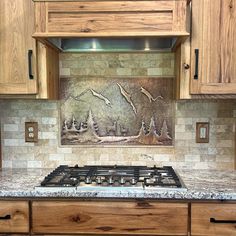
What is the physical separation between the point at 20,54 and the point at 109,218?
109cm

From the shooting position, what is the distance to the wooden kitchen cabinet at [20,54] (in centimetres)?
162

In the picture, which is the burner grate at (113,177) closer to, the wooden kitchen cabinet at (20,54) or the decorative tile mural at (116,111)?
the decorative tile mural at (116,111)

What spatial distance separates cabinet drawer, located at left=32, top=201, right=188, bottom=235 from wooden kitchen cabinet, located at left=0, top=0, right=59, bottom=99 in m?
0.70

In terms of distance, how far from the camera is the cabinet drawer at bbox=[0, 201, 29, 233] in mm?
1455

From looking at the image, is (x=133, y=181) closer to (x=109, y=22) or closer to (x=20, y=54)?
(x=109, y=22)

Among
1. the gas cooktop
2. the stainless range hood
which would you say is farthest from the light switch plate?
the stainless range hood

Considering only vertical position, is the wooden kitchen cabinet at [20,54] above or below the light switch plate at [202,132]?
above

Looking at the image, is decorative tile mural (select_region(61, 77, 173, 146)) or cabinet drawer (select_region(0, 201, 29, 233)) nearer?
cabinet drawer (select_region(0, 201, 29, 233))

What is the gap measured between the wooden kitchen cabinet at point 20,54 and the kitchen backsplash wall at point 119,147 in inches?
13.1

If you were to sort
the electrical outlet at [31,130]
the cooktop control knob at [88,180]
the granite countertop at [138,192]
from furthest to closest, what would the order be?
the electrical outlet at [31,130], the cooktop control knob at [88,180], the granite countertop at [138,192]

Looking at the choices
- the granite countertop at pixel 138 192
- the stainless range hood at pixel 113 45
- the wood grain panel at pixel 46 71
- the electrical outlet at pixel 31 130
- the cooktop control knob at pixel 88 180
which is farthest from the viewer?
the electrical outlet at pixel 31 130

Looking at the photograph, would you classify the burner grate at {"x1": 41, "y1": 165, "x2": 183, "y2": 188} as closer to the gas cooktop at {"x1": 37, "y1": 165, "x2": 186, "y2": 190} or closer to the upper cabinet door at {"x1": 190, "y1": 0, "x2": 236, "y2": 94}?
the gas cooktop at {"x1": 37, "y1": 165, "x2": 186, "y2": 190}

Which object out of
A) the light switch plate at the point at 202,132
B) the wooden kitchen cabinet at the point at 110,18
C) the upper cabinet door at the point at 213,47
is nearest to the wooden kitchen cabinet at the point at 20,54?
the wooden kitchen cabinet at the point at 110,18

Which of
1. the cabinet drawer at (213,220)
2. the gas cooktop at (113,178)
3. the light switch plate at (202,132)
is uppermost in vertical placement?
the light switch plate at (202,132)
